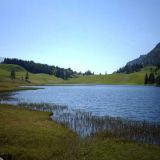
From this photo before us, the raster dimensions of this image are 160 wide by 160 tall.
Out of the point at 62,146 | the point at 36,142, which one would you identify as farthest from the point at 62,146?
the point at 36,142

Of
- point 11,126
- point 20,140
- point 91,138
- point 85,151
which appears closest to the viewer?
point 85,151

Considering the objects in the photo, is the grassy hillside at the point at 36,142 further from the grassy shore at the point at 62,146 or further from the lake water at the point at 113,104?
the lake water at the point at 113,104

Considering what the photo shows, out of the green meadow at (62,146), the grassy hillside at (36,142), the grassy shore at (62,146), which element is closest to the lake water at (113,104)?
the green meadow at (62,146)

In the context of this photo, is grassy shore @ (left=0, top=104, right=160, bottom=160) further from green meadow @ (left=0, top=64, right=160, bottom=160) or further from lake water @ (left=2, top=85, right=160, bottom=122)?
lake water @ (left=2, top=85, right=160, bottom=122)

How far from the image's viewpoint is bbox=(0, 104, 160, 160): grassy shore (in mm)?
28219

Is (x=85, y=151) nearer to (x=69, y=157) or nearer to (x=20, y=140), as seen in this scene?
(x=69, y=157)

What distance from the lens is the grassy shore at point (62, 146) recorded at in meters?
28.2

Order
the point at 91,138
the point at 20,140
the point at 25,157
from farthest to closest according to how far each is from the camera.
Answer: the point at 91,138
the point at 20,140
the point at 25,157

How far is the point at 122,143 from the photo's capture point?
34.8 m

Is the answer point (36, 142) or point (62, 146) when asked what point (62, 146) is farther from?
point (36, 142)

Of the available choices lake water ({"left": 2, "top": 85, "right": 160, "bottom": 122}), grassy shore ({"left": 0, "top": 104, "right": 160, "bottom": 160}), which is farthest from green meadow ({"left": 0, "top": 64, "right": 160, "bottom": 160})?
lake water ({"left": 2, "top": 85, "right": 160, "bottom": 122})

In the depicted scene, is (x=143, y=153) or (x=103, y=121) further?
(x=103, y=121)

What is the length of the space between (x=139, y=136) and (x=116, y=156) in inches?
527

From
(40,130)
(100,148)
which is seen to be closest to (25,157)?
(100,148)
